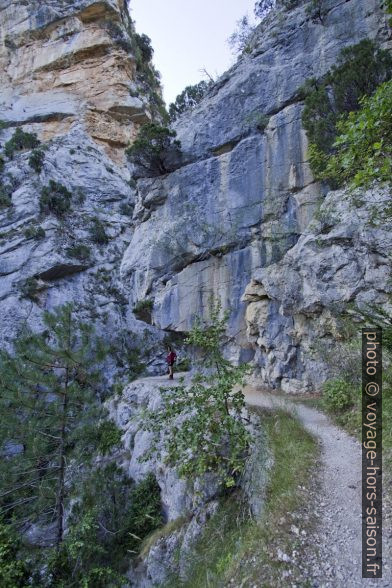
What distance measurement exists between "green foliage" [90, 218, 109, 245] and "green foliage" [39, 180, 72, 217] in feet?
8.19

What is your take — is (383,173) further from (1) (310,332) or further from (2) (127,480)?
(2) (127,480)

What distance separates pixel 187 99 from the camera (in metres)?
24.7

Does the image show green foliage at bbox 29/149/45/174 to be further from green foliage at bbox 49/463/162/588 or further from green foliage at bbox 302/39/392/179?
green foliage at bbox 49/463/162/588

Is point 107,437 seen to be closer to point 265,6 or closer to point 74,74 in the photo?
point 265,6

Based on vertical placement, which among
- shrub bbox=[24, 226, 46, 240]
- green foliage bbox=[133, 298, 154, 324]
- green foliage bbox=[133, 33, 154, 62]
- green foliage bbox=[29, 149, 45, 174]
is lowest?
green foliage bbox=[133, 298, 154, 324]

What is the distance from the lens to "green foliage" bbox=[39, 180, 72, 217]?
25141 mm

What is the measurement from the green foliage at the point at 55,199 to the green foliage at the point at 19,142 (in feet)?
19.8

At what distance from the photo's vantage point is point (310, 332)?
1028 cm

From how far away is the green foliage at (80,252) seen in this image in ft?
77.3

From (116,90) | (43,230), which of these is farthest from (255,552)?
(116,90)

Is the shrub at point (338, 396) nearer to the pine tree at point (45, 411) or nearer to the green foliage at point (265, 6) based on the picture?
the pine tree at point (45, 411)

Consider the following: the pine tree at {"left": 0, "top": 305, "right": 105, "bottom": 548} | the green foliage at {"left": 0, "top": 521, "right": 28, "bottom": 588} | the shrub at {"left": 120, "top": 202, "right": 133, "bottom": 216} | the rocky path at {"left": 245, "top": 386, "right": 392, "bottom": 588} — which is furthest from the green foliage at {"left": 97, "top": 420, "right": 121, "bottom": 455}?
the shrub at {"left": 120, "top": 202, "right": 133, "bottom": 216}

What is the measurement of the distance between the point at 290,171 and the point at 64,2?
3498 centimetres

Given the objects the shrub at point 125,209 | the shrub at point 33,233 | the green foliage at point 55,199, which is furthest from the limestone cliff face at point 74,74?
the shrub at point 33,233
